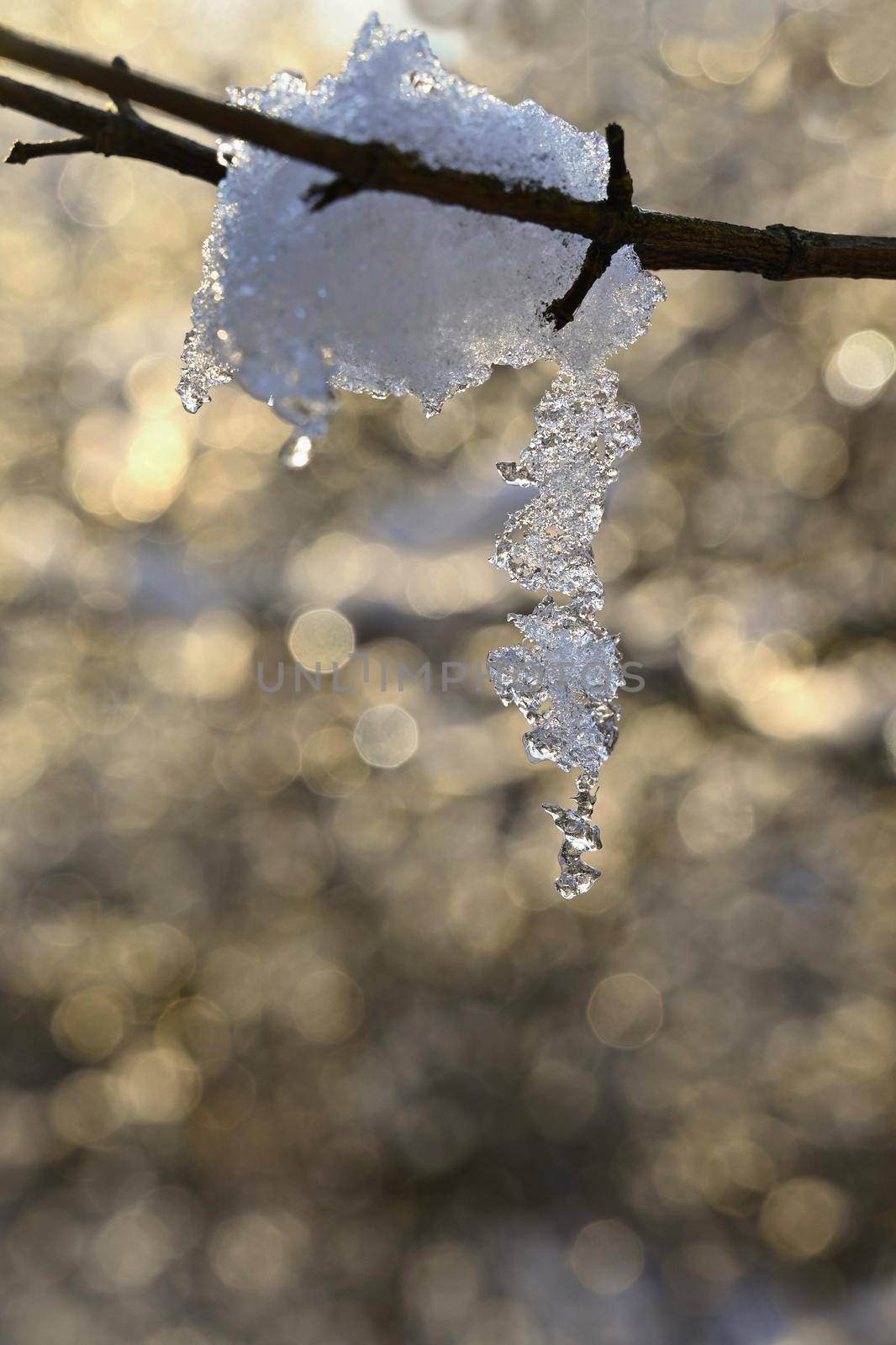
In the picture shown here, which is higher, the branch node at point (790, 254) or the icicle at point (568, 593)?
the branch node at point (790, 254)

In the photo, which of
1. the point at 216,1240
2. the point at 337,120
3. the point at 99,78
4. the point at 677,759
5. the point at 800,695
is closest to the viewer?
the point at 99,78

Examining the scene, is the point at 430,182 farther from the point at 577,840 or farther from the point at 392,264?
the point at 577,840

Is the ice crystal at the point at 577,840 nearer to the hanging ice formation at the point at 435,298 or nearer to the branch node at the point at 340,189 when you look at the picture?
the hanging ice formation at the point at 435,298

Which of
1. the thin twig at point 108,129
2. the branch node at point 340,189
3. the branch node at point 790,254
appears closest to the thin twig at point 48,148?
the thin twig at point 108,129

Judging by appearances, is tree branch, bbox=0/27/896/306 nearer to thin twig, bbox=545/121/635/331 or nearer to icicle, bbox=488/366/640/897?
thin twig, bbox=545/121/635/331

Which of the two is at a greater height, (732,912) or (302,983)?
(732,912)

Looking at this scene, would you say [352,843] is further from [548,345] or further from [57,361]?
[548,345]

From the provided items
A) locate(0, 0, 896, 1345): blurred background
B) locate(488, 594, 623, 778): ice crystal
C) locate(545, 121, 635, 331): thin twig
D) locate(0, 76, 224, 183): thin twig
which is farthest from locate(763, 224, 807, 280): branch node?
locate(0, 0, 896, 1345): blurred background

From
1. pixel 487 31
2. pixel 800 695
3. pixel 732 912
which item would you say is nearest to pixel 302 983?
pixel 732 912
